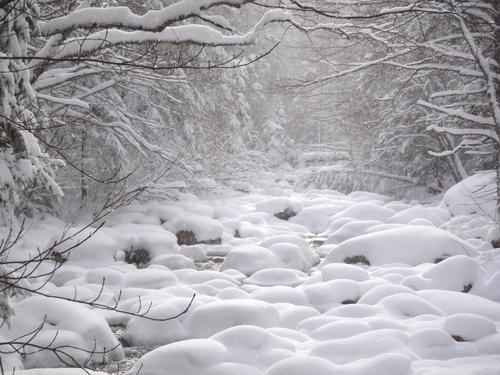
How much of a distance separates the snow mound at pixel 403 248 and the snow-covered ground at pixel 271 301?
0.02 meters

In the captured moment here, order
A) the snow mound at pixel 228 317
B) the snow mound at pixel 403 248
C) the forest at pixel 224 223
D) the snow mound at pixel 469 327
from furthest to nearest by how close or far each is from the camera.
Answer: the snow mound at pixel 403 248 < the snow mound at pixel 228 317 < the snow mound at pixel 469 327 < the forest at pixel 224 223

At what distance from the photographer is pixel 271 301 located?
5980 mm

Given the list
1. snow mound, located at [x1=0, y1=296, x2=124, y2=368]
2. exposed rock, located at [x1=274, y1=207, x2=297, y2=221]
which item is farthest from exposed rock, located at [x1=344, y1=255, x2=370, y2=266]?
exposed rock, located at [x1=274, y1=207, x2=297, y2=221]

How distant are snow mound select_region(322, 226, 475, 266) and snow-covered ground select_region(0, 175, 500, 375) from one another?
2cm

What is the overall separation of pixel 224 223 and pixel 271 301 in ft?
18.9

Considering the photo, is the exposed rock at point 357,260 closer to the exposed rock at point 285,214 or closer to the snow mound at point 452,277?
the snow mound at point 452,277

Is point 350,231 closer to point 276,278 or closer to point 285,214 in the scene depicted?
point 276,278

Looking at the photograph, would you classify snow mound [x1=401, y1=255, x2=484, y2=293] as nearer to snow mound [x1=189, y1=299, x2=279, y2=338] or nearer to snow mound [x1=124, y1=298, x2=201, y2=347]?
snow mound [x1=189, y1=299, x2=279, y2=338]

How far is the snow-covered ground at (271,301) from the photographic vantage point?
4.05 m

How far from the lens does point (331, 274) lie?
673 cm

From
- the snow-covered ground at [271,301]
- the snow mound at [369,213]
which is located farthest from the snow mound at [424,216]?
the snow mound at [369,213]

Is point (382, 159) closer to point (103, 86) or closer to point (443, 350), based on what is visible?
point (103, 86)

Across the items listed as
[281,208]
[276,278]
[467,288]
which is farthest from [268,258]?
[281,208]

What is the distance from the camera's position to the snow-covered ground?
13.3ft
